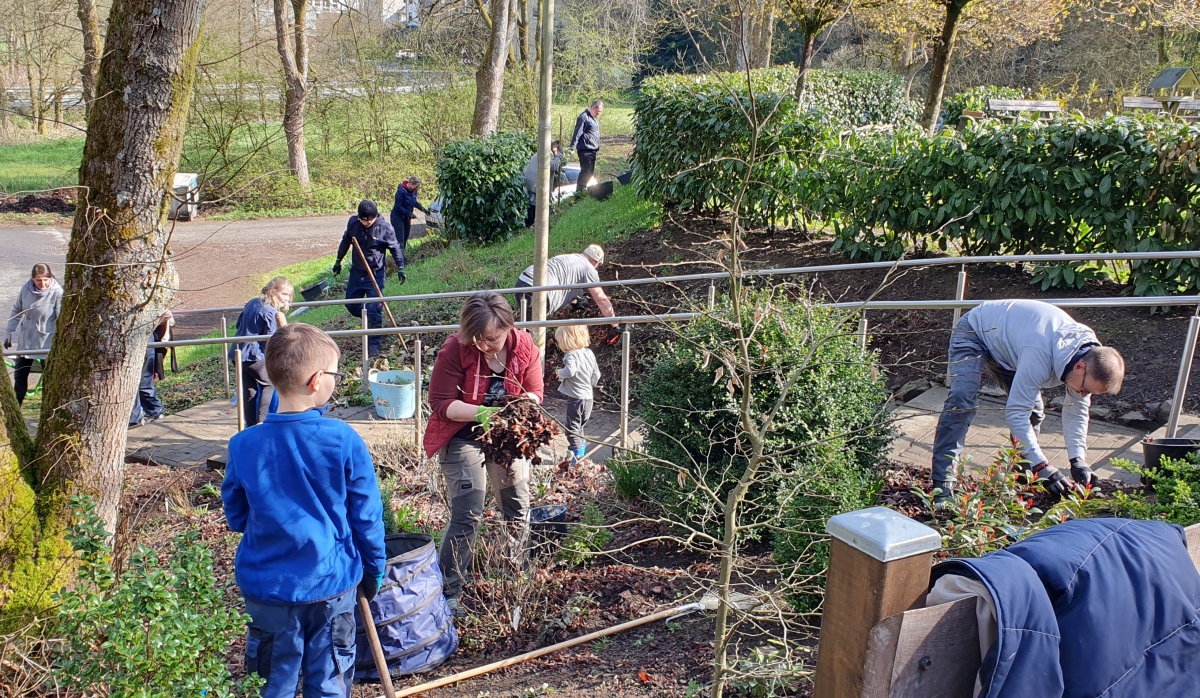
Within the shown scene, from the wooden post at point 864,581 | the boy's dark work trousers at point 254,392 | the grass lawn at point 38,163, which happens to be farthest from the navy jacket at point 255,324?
the grass lawn at point 38,163

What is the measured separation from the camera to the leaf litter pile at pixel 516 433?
3994mm

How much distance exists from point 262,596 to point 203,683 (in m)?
0.33

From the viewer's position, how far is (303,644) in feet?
10.0

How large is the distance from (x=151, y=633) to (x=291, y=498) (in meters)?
0.55

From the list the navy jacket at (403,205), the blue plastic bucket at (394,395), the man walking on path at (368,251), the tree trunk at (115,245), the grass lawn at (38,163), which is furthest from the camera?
the grass lawn at (38,163)

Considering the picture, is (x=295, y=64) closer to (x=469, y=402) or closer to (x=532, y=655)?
(x=469, y=402)

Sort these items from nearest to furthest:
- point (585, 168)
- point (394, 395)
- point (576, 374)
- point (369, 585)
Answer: point (369, 585) < point (576, 374) < point (394, 395) < point (585, 168)

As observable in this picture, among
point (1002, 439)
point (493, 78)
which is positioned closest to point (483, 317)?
point (1002, 439)

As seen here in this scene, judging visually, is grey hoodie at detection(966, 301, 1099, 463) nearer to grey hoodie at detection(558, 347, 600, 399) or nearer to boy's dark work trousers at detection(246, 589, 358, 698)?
grey hoodie at detection(558, 347, 600, 399)

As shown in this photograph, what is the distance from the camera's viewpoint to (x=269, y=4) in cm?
1939

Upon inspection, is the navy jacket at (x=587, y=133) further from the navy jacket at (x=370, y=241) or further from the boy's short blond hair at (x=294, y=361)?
the boy's short blond hair at (x=294, y=361)

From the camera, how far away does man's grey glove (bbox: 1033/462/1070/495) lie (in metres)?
4.19

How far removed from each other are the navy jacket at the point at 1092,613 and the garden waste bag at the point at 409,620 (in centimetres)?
234

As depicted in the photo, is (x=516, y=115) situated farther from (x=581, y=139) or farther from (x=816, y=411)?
(x=816, y=411)
